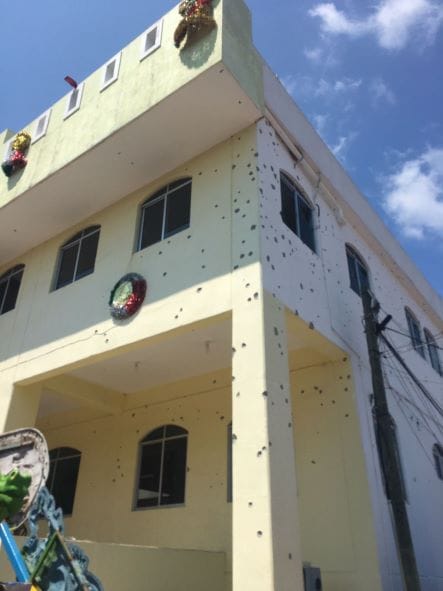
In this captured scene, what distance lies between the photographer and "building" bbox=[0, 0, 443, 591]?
738 cm

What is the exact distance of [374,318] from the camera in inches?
359

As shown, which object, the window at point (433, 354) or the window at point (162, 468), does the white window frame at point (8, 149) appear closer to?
the window at point (162, 468)

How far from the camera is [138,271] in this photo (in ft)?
31.2

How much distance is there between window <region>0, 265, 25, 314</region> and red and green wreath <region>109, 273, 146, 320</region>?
13.8ft

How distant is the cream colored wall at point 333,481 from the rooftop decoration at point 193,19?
20.5 ft

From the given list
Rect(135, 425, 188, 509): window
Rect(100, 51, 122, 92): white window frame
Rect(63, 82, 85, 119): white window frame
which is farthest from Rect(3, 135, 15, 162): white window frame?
Rect(135, 425, 188, 509): window

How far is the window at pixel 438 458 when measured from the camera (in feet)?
39.8

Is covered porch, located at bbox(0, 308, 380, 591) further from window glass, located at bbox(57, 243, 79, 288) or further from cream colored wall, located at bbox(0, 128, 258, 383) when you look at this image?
window glass, located at bbox(57, 243, 79, 288)

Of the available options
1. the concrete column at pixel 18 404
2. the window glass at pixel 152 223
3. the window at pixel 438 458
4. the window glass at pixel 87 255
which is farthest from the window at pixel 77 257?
the window at pixel 438 458

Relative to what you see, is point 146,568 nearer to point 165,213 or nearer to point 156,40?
point 165,213

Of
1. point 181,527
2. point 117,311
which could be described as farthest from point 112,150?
point 181,527

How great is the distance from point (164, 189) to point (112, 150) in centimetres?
121

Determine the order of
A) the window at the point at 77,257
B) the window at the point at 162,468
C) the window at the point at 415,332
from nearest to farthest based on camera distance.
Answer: the window at the point at 162,468 < the window at the point at 77,257 < the window at the point at 415,332

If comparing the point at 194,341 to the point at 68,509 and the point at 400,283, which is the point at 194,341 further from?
the point at 400,283
